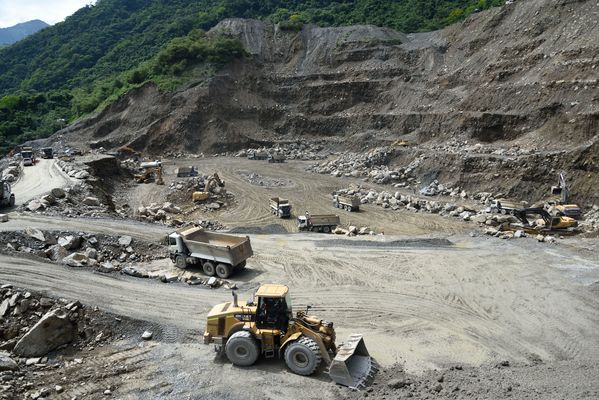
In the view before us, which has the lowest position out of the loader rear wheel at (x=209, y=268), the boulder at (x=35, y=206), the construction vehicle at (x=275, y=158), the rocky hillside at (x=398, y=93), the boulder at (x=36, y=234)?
the construction vehicle at (x=275, y=158)

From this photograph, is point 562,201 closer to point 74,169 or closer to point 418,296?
point 418,296

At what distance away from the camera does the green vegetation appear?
52594 millimetres

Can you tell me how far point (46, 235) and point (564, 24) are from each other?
37859mm

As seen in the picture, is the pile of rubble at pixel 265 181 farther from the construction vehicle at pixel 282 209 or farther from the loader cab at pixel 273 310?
the loader cab at pixel 273 310

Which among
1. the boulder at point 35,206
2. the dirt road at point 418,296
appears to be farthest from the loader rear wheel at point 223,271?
the boulder at point 35,206

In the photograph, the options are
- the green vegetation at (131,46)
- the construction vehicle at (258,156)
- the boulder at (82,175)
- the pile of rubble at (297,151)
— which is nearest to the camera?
the boulder at (82,175)

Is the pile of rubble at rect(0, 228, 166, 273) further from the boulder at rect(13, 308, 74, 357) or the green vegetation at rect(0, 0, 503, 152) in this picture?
the green vegetation at rect(0, 0, 503, 152)

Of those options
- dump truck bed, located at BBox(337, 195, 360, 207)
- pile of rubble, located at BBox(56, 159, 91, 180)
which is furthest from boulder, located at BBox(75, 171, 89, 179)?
dump truck bed, located at BBox(337, 195, 360, 207)

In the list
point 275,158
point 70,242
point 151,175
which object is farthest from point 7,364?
point 275,158

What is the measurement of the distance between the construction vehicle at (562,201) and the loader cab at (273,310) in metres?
17.3

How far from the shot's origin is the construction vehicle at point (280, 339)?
9.14 meters

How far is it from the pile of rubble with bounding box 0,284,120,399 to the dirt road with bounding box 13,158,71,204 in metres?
10.7

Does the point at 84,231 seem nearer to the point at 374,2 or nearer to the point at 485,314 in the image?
the point at 485,314

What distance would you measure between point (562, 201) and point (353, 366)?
18.8 m
